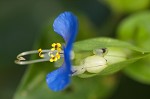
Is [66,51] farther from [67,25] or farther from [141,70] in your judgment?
[141,70]

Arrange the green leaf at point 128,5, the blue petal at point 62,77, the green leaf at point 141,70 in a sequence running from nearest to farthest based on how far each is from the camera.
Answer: the blue petal at point 62,77 < the green leaf at point 141,70 < the green leaf at point 128,5

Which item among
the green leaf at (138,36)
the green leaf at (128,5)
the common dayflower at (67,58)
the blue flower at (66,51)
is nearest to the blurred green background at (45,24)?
the green leaf at (128,5)

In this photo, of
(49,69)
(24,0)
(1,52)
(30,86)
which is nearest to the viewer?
(30,86)

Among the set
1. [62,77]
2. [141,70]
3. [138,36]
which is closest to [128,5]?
[138,36]

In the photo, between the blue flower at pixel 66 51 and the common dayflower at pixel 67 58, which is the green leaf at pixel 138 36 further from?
the blue flower at pixel 66 51

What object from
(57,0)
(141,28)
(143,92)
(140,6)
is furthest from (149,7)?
(57,0)

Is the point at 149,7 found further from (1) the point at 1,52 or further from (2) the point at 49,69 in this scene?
(1) the point at 1,52

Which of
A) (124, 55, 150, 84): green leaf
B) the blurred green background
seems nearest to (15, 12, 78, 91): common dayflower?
(124, 55, 150, 84): green leaf
